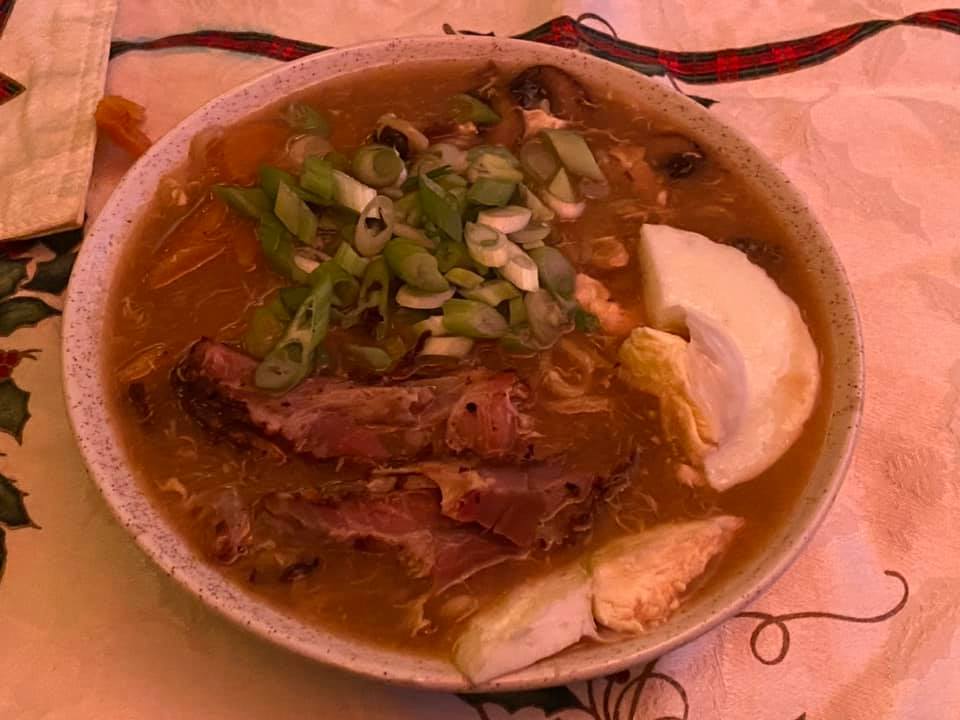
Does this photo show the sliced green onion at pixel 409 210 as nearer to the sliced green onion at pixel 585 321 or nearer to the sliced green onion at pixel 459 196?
the sliced green onion at pixel 459 196

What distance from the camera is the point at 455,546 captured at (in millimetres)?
1445

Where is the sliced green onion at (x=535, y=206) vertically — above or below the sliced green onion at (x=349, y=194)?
below

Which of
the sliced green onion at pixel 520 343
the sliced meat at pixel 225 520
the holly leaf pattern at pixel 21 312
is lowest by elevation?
the holly leaf pattern at pixel 21 312

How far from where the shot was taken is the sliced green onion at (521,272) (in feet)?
5.77

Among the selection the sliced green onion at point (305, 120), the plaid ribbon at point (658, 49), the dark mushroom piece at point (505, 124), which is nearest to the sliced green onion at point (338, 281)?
the sliced green onion at point (305, 120)

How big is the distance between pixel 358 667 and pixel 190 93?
1727mm

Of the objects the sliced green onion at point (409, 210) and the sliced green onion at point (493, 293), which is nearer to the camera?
the sliced green onion at point (493, 293)

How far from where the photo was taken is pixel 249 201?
1.89 meters

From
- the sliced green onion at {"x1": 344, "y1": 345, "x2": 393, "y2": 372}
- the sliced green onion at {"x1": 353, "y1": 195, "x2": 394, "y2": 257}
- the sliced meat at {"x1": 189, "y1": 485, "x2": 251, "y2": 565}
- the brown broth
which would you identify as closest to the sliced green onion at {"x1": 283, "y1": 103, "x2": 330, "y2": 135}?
the brown broth

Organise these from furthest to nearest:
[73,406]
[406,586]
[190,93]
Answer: [190,93], [73,406], [406,586]

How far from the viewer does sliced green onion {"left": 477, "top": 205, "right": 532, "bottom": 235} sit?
1828 mm

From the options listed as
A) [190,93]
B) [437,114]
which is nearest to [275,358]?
[437,114]

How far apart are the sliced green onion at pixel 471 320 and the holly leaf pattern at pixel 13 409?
2.99ft

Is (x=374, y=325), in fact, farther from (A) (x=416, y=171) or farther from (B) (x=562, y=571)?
(B) (x=562, y=571)
